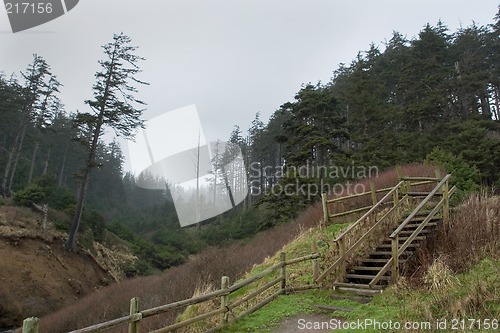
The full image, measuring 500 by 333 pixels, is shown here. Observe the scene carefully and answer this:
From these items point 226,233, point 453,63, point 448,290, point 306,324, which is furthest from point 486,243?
point 453,63

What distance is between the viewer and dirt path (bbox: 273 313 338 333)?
6.61 metres

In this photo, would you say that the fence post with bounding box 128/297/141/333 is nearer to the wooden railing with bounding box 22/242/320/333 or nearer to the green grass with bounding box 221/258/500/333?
the wooden railing with bounding box 22/242/320/333

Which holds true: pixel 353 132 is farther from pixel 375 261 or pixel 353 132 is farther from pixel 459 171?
pixel 375 261

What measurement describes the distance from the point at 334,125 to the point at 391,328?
2470cm

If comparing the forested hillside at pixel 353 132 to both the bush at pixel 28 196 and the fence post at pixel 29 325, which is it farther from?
the fence post at pixel 29 325

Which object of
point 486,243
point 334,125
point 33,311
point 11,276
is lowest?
point 33,311

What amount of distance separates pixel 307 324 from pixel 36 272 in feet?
65.1

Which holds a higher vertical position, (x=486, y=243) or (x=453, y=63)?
(x=453, y=63)

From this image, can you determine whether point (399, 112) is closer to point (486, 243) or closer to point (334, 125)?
point (334, 125)

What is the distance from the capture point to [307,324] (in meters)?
6.93

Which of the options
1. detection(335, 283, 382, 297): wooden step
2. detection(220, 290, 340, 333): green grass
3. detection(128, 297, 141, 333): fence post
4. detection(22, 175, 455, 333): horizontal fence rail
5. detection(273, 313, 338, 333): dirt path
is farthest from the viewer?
detection(335, 283, 382, 297): wooden step

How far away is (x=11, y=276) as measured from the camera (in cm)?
1970

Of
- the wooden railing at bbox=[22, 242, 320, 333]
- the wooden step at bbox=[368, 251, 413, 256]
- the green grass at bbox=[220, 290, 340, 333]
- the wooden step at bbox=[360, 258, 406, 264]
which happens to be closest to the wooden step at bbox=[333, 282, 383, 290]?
the green grass at bbox=[220, 290, 340, 333]

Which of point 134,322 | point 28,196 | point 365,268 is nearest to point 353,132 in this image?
point 365,268
